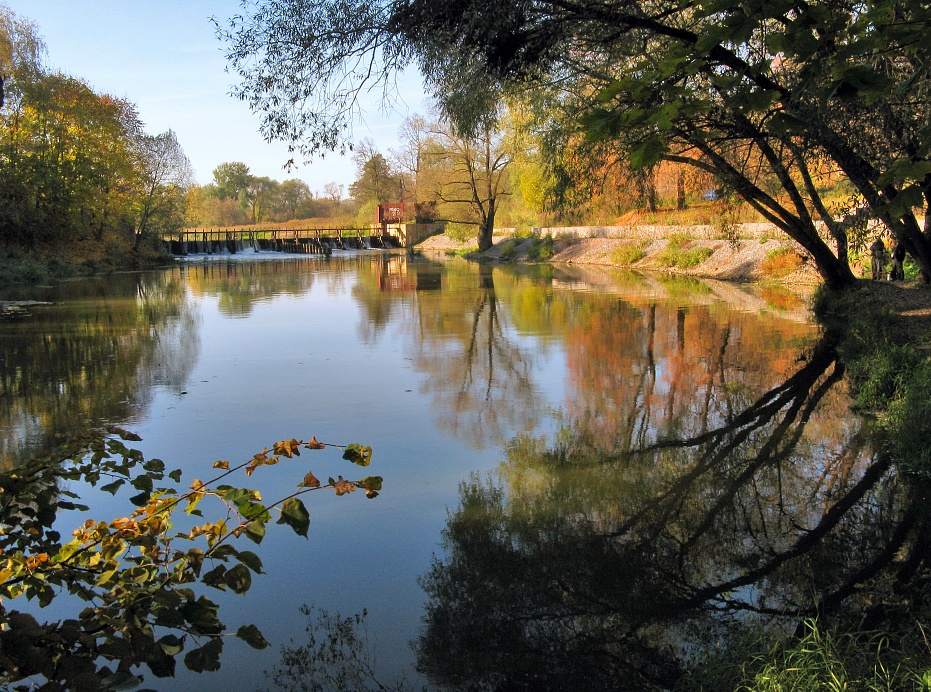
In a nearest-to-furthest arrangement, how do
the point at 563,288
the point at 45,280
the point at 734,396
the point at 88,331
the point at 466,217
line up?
the point at 734,396, the point at 88,331, the point at 563,288, the point at 45,280, the point at 466,217

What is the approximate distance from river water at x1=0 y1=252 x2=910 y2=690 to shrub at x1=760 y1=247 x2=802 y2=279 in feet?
27.0

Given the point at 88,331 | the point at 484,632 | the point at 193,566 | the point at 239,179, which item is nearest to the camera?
the point at 193,566

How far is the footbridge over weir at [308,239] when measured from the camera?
178ft

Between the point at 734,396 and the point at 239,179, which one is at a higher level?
the point at 239,179

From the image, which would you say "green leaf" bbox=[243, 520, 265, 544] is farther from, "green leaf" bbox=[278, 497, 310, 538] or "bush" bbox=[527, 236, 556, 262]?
"bush" bbox=[527, 236, 556, 262]

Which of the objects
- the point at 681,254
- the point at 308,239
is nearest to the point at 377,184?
the point at 308,239

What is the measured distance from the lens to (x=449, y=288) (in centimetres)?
2427

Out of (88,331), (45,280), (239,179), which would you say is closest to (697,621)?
(88,331)

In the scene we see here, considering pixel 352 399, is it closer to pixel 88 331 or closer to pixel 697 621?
pixel 697 621

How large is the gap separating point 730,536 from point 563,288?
1809cm

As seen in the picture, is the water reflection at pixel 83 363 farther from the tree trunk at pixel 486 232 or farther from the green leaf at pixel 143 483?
the tree trunk at pixel 486 232

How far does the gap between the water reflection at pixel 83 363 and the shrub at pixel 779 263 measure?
1607 cm

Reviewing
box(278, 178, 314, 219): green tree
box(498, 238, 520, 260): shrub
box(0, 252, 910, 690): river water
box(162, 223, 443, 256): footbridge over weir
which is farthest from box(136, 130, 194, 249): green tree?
box(278, 178, 314, 219): green tree

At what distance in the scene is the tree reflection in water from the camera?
3.86 meters
